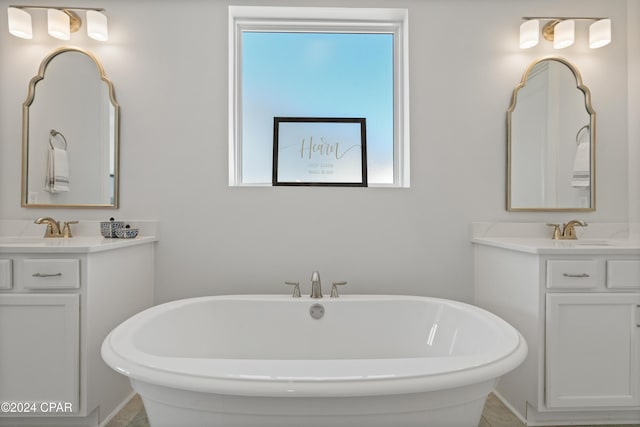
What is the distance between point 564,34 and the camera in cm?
207

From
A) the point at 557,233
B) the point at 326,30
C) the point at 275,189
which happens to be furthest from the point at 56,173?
the point at 557,233

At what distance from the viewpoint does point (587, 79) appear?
2164mm

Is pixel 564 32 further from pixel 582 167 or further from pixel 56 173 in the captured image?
pixel 56 173

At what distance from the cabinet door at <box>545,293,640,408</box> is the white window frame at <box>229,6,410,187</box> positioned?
1.00 m

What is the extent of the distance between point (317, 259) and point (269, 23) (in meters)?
1.46

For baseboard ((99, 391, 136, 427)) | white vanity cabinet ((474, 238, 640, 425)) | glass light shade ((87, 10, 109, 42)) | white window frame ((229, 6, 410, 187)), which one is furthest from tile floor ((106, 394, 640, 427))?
glass light shade ((87, 10, 109, 42))

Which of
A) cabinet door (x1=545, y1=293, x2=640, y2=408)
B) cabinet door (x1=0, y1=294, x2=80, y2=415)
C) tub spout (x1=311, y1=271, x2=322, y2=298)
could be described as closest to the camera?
cabinet door (x1=0, y1=294, x2=80, y2=415)

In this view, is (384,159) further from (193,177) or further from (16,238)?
(16,238)

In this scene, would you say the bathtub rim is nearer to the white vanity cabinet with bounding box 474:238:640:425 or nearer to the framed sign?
the white vanity cabinet with bounding box 474:238:640:425

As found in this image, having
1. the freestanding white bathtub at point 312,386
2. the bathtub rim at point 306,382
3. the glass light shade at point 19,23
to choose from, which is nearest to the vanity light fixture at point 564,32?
the freestanding white bathtub at point 312,386

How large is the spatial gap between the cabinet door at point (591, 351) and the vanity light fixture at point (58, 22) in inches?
102

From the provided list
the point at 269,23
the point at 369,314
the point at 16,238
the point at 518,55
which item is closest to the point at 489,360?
the point at 369,314

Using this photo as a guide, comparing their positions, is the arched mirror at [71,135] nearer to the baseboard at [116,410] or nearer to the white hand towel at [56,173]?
the white hand towel at [56,173]

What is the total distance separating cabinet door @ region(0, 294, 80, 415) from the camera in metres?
1.49
